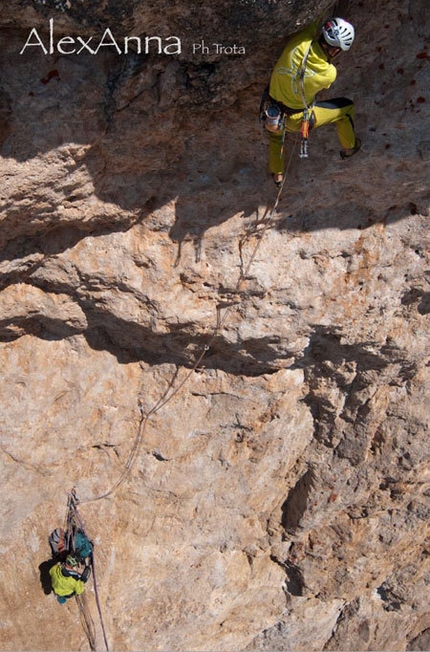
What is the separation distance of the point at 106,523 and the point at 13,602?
1.31 meters

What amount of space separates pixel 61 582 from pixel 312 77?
219 inches

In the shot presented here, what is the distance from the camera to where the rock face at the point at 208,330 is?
3.98 meters

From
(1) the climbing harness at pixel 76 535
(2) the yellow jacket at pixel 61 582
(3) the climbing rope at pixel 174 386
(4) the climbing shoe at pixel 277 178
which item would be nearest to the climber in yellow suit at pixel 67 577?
(2) the yellow jacket at pixel 61 582

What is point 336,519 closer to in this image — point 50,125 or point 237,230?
point 237,230

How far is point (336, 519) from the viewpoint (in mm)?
7414

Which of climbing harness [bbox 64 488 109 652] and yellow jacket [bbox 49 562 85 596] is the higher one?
climbing harness [bbox 64 488 109 652]

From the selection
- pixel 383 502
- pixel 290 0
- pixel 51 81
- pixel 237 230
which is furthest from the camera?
pixel 383 502

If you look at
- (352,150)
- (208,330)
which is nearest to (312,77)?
(352,150)

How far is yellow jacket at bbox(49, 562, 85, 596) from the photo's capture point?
6305 millimetres

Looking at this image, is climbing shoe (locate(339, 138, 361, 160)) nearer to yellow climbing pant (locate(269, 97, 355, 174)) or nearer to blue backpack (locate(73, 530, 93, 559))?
yellow climbing pant (locate(269, 97, 355, 174))

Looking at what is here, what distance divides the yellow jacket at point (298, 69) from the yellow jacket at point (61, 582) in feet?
17.3

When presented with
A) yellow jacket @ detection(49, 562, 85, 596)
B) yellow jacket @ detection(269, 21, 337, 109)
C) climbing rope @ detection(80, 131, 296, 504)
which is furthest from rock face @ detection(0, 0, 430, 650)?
yellow jacket @ detection(49, 562, 85, 596)

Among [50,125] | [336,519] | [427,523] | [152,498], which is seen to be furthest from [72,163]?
[427,523]

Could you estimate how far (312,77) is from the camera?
3807mm
